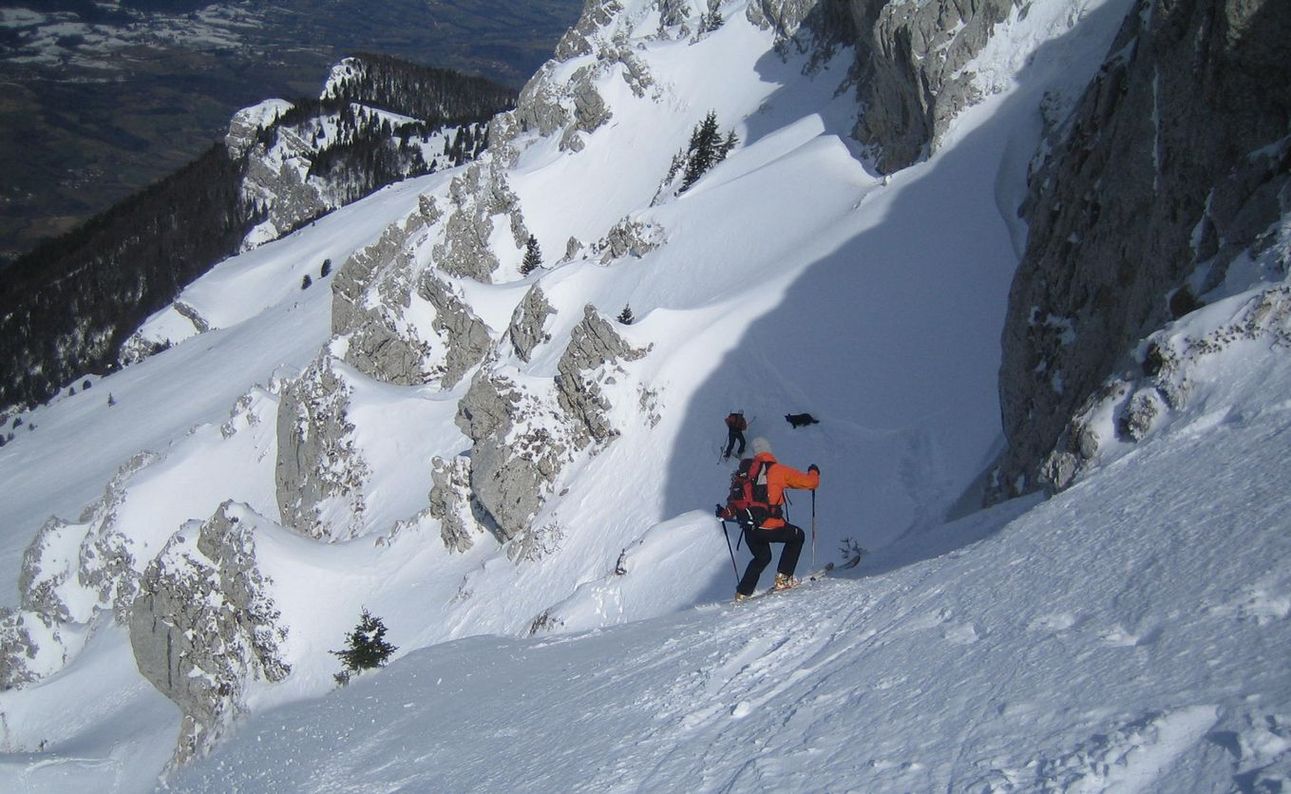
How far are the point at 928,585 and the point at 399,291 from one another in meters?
40.1

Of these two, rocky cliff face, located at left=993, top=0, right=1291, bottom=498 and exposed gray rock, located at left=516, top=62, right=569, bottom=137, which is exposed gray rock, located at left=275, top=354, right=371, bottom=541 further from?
rocky cliff face, located at left=993, top=0, right=1291, bottom=498

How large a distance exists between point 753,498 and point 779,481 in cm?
34

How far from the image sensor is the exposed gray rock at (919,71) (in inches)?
1165

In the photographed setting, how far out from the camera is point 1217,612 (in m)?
5.24

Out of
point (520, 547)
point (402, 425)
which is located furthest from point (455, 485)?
point (402, 425)

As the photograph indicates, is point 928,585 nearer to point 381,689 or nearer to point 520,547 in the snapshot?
point 381,689

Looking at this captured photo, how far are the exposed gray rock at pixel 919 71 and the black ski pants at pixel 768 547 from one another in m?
21.7

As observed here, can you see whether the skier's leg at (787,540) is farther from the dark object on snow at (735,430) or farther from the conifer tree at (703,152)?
the conifer tree at (703,152)

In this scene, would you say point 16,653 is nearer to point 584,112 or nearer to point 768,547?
point 584,112

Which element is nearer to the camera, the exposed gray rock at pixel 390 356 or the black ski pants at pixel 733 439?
the black ski pants at pixel 733 439

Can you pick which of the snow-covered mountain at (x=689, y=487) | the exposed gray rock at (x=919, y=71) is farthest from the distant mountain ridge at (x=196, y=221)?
the exposed gray rock at (x=919, y=71)

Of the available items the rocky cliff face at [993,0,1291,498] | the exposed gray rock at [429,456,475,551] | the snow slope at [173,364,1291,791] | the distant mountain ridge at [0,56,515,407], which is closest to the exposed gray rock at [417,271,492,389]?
the exposed gray rock at [429,456,475,551]

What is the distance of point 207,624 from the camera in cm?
2970

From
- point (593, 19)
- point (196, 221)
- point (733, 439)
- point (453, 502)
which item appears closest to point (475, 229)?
point (453, 502)
